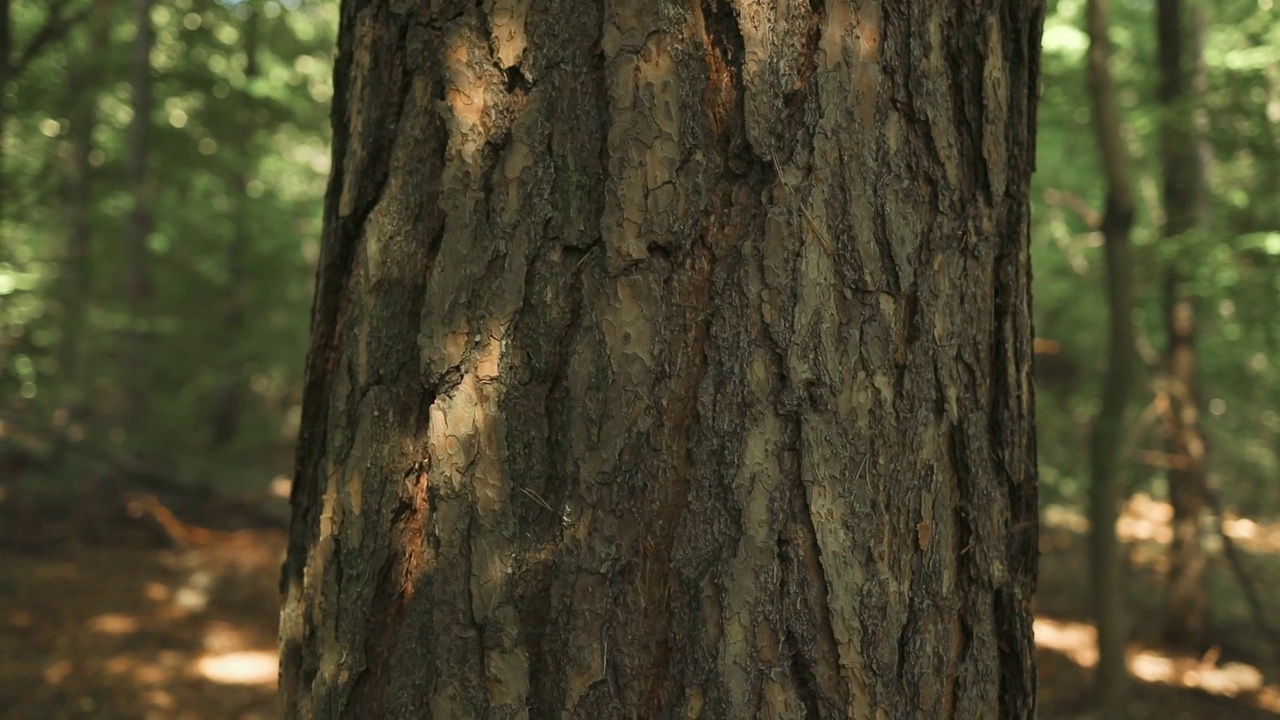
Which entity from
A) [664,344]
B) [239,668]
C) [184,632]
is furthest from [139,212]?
[664,344]

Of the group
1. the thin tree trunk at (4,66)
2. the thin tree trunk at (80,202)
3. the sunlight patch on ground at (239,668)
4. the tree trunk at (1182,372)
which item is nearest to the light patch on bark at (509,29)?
the sunlight patch on ground at (239,668)

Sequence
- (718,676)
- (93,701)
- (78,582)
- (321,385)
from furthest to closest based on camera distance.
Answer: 1. (78,582)
2. (93,701)
3. (321,385)
4. (718,676)

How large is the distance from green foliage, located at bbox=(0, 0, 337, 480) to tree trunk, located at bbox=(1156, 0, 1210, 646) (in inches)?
299

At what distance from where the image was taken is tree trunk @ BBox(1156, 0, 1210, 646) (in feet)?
24.8

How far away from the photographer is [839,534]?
1.17m

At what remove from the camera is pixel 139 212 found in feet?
27.8

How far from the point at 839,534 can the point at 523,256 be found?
21.3 inches

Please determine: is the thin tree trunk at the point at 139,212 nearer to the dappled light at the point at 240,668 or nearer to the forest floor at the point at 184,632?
the forest floor at the point at 184,632

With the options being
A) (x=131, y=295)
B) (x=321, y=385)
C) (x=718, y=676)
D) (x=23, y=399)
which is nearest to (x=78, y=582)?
(x=23, y=399)

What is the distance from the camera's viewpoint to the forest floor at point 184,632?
529 centimetres

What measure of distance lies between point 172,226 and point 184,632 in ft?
18.2

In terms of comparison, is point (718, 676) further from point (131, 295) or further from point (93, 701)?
point (131, 295)

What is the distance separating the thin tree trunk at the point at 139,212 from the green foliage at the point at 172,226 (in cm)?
10

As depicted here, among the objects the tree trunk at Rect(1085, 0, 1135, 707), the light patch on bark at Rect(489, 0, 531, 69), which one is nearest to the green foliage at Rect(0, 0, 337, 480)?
the light patch on bark at Rect(489, 0, 531, 69)
